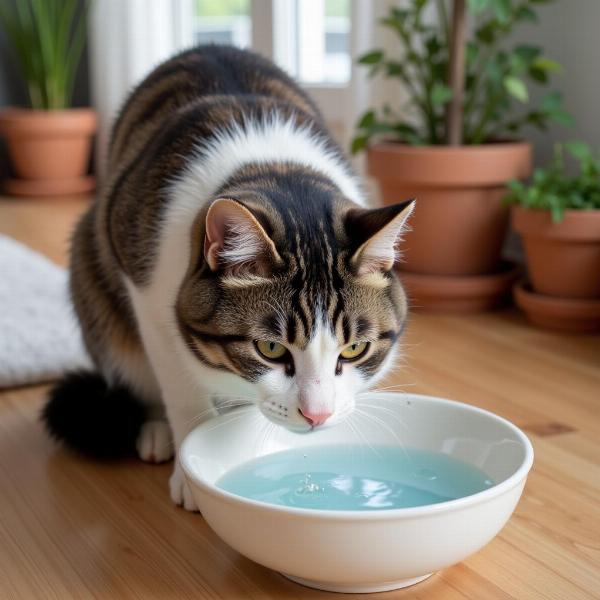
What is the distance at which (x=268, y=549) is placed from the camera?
976 mm

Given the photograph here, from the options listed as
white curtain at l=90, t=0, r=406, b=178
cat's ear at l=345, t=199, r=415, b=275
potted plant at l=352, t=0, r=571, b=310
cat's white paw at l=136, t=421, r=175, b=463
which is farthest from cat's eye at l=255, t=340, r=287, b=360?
white curtain at l=90, t=0, r=406, b=178

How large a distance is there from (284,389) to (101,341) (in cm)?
60

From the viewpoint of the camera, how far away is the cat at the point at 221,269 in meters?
1.06

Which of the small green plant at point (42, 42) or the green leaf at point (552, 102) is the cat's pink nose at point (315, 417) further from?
the small green plant at point (42, 42)

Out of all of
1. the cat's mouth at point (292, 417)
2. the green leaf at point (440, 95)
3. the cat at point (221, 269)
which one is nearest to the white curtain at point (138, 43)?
the green leaf at point (440, 95)

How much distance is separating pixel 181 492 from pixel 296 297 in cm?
40

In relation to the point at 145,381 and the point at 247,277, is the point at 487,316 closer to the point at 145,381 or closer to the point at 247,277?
the point at 145,381

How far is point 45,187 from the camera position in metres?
4.21

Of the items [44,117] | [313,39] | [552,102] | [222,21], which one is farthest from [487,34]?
[44,117]

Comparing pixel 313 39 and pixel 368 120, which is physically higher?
pixel 313 39

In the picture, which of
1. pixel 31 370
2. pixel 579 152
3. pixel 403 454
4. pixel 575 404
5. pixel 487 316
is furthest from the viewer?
pixel 487 316

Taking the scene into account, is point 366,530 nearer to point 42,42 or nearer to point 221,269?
point 221,269

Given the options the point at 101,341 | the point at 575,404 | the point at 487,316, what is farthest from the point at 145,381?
the point at 487,316

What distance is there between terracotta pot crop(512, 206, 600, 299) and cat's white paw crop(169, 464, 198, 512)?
1.09 meters
